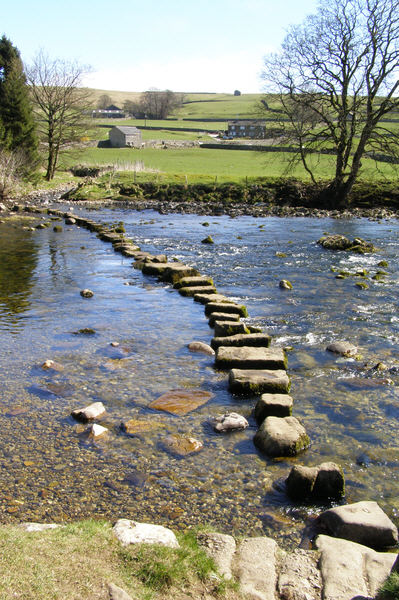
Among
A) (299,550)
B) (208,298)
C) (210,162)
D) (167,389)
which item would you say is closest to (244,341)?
(167,389)

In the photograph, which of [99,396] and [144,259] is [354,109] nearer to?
[144,259]

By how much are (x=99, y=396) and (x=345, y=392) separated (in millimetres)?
3722

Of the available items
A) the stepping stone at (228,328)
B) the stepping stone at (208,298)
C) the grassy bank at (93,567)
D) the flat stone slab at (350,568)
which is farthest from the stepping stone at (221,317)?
the grassy bank at (93,567)

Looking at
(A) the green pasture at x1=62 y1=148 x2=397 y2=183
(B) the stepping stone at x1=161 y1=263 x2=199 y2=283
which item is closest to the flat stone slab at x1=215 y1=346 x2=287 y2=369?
(B) the stepping stone at x1=161 y1=263 x2=199 y2=283

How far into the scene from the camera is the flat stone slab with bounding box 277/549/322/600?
3.84 meters

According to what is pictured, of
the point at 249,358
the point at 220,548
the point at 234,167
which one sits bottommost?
the point at 249,358

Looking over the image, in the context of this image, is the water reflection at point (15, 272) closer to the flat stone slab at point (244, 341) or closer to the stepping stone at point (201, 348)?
the stepping stone at point (201, 348)

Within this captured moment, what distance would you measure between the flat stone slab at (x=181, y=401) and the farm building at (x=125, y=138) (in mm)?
88296

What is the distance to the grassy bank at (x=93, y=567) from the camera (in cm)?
322

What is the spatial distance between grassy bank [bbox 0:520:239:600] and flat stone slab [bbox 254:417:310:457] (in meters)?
2.03

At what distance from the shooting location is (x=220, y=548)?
4316 millimetres

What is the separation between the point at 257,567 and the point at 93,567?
4.33 feet

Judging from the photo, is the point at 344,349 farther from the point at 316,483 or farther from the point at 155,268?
the point at 155,268

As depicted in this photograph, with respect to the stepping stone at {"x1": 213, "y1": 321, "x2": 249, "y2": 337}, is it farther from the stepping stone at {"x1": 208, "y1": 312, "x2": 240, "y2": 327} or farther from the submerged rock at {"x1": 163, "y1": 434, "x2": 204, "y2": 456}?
the submerged rock at {"x1": 163, "y1": 434, "x2": 204, "y2": 456}
